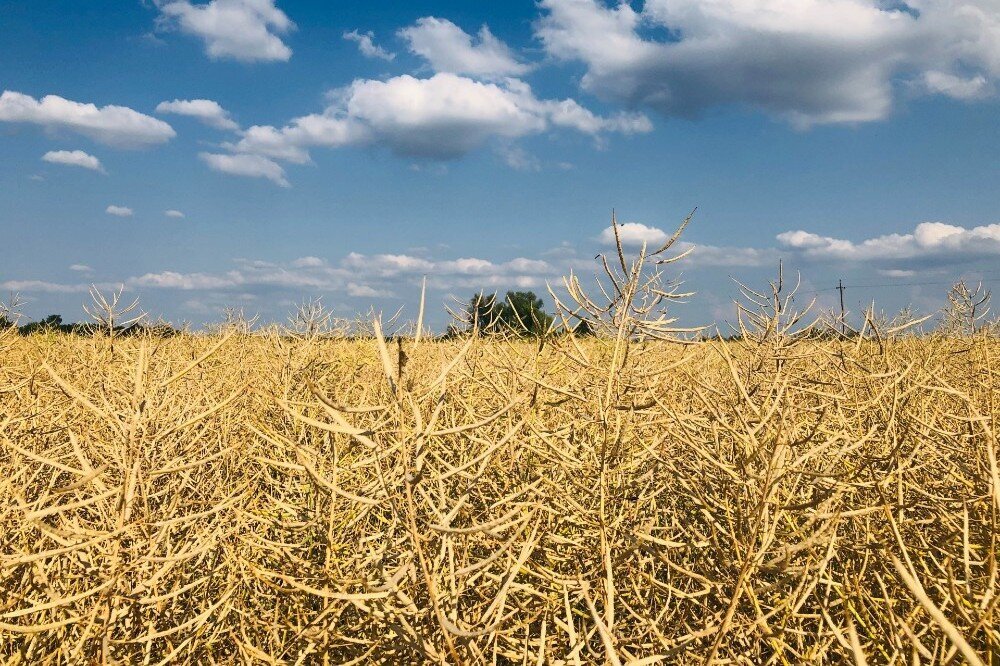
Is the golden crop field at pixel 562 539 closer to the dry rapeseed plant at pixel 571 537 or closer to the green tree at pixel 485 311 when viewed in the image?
the dry rapeseed plant at pixel 571 537

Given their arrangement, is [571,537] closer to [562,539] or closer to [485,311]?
[562,539]

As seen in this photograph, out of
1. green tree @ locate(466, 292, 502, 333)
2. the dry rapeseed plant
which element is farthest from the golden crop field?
green tree @ locate(466, 292, 502, 333)

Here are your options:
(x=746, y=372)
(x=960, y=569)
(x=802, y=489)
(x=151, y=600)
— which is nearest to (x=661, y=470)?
(x=802, y=489)

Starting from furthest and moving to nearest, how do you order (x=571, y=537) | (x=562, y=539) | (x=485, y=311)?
(x=485, y=311), (x=571, y=537), (x=562, y=539)

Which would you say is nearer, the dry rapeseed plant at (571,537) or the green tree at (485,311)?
the dry rapeseed plant at (571,537)

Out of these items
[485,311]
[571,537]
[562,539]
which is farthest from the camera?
[485,311]

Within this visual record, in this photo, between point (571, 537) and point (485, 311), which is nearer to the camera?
point (571, 537)

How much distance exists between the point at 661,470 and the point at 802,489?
41cm

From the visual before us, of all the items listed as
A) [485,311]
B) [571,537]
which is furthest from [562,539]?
[485,311]

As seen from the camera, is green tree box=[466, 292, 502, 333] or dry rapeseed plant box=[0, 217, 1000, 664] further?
green tree box=[466, 292, 502, 333]

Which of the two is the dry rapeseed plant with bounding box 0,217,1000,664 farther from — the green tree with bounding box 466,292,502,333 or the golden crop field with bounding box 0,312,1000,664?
the green tree with bounding box 466,292,502,333

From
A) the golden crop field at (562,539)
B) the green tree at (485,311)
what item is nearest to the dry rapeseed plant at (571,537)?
the golden crop field at (562,539)

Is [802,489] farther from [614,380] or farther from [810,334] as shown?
[614,380]

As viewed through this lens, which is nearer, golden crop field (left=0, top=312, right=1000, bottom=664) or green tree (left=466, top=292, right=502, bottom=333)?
golden crop field (left=0, top=312, right=1000, bottom=664)
